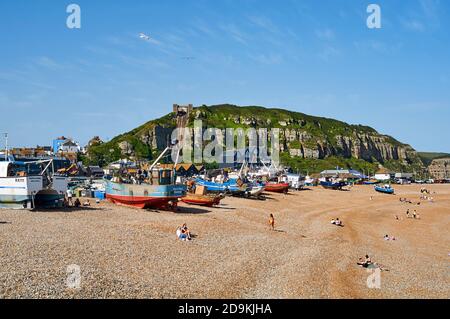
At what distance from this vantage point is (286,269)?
86.4 ft

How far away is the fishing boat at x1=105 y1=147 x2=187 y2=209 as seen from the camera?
4438 centimetres

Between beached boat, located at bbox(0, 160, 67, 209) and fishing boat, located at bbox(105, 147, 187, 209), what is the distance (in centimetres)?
623

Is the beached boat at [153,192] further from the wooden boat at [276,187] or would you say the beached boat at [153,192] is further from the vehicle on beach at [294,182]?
the vehicle on beach at [294,182]

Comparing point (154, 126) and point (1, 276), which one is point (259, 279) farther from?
point (154, 126)

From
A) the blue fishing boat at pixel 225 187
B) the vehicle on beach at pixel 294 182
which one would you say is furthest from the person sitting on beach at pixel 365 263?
the vehicle on beach at pixel 294 182

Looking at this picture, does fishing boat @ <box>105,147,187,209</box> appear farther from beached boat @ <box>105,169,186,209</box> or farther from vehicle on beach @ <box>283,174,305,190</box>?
vehicle on beach @ <box>283,174,305,190</box>

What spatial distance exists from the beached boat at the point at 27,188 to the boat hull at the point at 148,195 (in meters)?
6.21

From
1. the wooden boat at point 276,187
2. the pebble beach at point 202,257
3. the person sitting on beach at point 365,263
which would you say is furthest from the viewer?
the wooden boat at point 276,187

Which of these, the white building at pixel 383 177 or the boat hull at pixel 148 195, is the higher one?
the boat hull at pixel 148 195

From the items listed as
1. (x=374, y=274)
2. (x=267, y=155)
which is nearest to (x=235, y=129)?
(x=267, y=155)

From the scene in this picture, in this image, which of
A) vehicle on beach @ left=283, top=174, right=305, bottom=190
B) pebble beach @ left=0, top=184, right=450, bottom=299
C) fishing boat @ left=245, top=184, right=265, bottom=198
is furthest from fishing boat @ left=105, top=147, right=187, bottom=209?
vehicle on beach @ left=283, top=174, right=305, bottom=190

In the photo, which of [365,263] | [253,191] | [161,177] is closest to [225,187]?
[253,191]

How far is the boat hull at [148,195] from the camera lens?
44281mm

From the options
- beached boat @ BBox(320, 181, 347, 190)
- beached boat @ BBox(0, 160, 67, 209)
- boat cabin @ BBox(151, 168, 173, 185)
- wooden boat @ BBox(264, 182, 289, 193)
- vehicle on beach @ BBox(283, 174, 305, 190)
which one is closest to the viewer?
beached boat @ BBox(0, 160, 67, 209)
